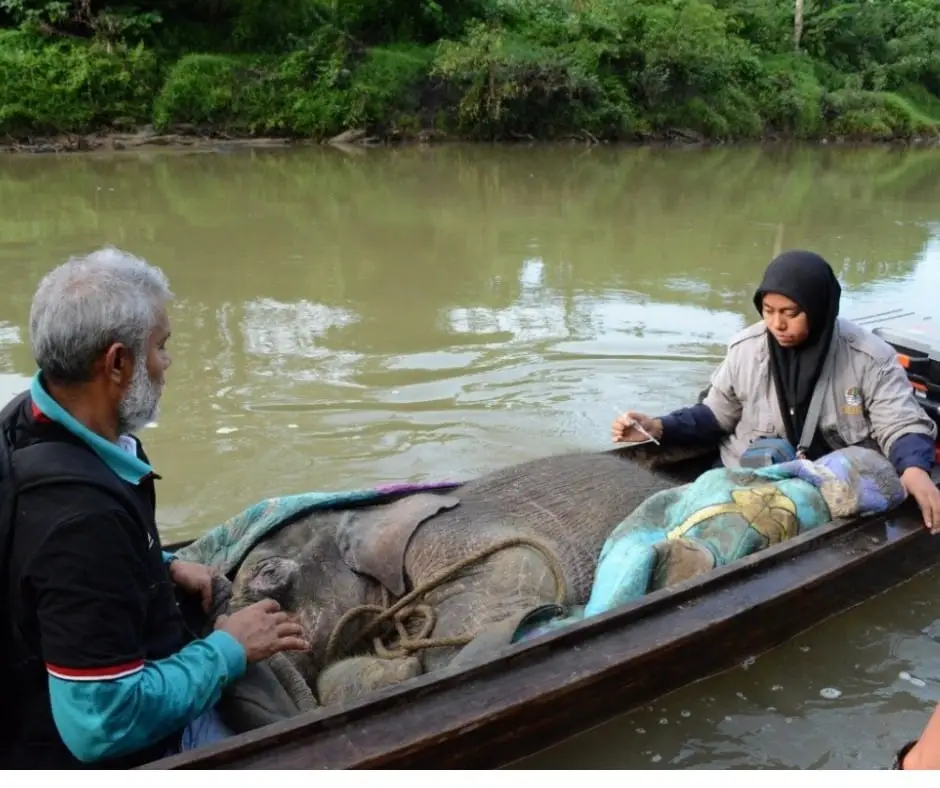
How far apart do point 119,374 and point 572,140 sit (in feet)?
71.7

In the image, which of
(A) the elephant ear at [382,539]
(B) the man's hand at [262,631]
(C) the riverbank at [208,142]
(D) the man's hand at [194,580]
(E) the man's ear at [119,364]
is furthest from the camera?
(C) the riverbank at [208,142]

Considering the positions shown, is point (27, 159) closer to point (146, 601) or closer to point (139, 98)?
point (139, 98)

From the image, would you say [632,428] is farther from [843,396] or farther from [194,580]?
[194,580]

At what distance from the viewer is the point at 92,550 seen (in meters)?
1.85

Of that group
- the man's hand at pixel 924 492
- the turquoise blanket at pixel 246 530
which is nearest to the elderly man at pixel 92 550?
the turquoise blanket at pixel 246 530

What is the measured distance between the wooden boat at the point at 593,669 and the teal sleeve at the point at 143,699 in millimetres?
122

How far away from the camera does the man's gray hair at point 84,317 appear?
1.93 m

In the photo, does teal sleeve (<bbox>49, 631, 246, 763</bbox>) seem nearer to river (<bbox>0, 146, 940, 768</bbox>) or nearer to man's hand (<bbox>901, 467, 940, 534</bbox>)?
river (<bbox>0, 146, 940, 768</bbox>)

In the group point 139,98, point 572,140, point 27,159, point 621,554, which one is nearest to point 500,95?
point 572,140

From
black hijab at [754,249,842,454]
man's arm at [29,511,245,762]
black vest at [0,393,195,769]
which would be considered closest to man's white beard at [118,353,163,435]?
black vest at [0,393,195,769]

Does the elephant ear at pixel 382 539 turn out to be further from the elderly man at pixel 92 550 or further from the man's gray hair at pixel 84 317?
the man's gray hair at pixel 84 317

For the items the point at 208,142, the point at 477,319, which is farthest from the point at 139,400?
the point at 208,142

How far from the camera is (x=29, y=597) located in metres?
1.87

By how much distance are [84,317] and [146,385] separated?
0.68ft
